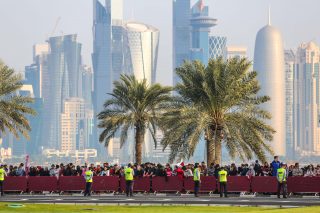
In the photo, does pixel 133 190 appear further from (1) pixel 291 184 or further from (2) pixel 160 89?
(2) pixel 160 89

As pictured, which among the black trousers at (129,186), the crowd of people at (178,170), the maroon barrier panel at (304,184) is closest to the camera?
the maroon barrier panel at (304,184)

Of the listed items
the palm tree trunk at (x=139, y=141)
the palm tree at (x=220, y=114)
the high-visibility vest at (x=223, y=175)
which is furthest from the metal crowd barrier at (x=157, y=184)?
the palm tree trunk at (x=139, y=141)

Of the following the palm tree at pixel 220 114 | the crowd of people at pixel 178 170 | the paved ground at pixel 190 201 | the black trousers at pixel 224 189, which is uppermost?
the palm tree at pixel 220 114

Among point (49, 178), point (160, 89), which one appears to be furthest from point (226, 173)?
point (160, 89)

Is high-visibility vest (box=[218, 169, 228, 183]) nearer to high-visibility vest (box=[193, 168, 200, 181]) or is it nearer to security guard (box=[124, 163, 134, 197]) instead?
high-visibility vest (box=[193, 168, 200, 181])

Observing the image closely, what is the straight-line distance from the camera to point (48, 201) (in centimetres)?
4812

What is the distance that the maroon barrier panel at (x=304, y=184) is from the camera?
51500 mm

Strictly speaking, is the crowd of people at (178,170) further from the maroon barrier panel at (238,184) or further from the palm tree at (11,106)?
the palm tree at (11,106)

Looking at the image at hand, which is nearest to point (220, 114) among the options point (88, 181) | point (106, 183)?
point (106, 183)

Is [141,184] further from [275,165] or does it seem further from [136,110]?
[136,110]

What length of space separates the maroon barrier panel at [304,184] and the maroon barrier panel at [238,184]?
255cm

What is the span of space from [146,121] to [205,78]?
444 inches

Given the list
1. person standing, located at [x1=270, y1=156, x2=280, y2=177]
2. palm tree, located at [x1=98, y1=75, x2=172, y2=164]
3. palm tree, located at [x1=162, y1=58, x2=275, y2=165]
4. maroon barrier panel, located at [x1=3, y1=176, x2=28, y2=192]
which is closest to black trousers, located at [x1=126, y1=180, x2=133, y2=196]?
person standing, located at [x1=270, y1=156, x2=280, y2=177]

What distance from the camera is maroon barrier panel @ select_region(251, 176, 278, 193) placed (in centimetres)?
5256
